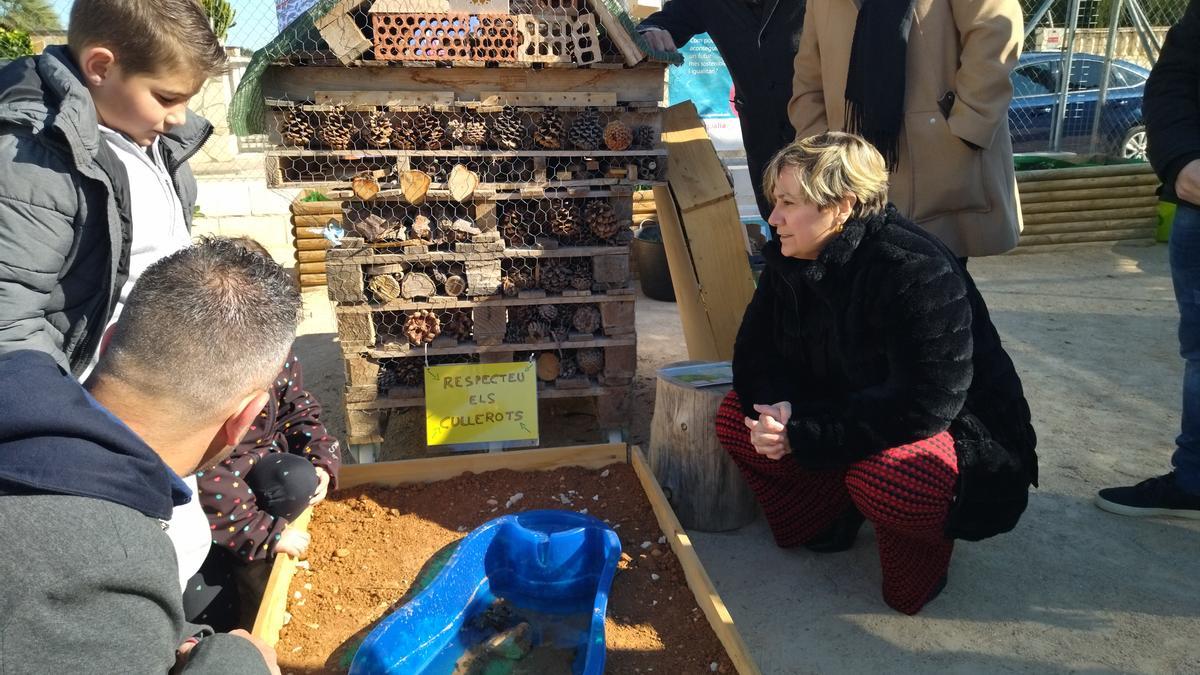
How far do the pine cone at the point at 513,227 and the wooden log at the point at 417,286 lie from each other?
1.15ft

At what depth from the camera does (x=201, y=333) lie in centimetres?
133

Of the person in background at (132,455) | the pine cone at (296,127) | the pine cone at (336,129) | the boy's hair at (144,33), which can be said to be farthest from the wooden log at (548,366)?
the person in background at (132,455)

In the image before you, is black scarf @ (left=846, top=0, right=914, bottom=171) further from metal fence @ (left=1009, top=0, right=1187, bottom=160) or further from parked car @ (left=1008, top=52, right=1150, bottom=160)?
parked car @ (left=1008, top=52, right=1150, bottom=160)

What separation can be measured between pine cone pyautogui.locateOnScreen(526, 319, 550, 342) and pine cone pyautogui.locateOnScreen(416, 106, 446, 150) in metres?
0.80

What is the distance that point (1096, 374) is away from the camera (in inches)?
174

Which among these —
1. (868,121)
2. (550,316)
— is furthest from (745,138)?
(550,316)

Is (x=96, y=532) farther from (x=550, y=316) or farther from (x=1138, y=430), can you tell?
(x=1138, y=430)

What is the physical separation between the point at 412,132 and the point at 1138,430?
11.3ft

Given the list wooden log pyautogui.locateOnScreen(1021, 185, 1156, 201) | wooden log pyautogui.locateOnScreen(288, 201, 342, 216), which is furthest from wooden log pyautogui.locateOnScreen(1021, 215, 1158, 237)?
wooden log pyautogui.locateOnScreen(288, 201, 342, 216)

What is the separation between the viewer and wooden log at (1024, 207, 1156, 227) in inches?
291

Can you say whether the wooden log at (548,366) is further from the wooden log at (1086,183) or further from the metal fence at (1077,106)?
the metal fence at (1077,106)

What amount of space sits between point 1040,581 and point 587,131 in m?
2.25

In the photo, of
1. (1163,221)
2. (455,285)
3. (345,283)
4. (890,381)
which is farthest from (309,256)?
(1163,221)

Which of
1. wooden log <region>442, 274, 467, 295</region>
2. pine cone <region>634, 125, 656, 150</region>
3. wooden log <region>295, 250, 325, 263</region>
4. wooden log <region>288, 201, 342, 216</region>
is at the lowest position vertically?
wooden log <region>295, 250, 325, 263</region>
